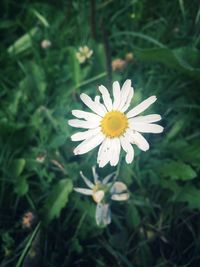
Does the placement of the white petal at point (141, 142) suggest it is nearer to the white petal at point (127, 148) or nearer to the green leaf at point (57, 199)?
the white petal at point (127, 148)

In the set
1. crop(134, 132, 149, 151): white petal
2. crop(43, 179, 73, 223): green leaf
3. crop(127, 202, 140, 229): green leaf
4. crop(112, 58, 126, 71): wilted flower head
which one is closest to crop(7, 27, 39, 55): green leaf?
crop(112, 58, 126, 71): wilted flower head

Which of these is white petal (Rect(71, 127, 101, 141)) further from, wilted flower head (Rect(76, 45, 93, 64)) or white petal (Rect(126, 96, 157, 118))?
wilted flower head (Rect(76, 45, 93, 64))

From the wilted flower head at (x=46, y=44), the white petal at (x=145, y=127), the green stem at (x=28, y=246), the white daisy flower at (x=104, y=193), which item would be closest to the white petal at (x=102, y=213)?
the white daisy flower at (x=104, y=193)

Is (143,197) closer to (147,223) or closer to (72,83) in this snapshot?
(147,223)

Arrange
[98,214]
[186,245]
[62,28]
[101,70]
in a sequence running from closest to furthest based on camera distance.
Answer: [98,214], [186,245], [101,70], [62,28]

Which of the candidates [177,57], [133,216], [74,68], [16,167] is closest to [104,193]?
[133,216]

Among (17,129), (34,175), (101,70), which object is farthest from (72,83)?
(34,175)
